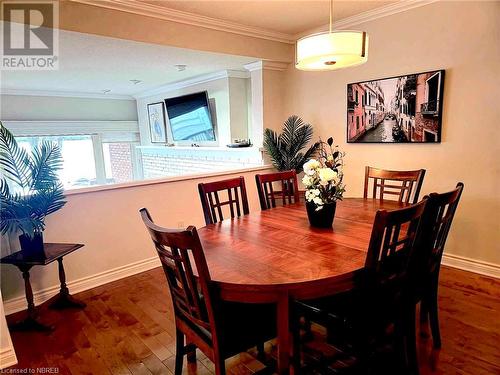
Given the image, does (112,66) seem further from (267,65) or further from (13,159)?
(13,159)

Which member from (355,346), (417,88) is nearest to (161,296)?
(355,346)

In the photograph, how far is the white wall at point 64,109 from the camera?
5.67 meters

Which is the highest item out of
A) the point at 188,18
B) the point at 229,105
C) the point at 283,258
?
the point at 188,18

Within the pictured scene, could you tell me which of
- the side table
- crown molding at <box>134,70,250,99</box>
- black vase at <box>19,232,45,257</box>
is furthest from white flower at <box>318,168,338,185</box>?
crown molding at <box>134,70,250,99</box>

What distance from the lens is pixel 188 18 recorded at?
3.28 meters

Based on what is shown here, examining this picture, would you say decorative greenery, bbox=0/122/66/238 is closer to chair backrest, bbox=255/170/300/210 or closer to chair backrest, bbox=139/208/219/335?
chair backrest, bbox=139/208/219/335

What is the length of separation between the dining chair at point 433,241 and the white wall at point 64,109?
660 centimetres

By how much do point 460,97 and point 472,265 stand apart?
1546 millimetres

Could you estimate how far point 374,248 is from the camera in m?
1.36

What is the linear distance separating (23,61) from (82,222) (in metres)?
2.29

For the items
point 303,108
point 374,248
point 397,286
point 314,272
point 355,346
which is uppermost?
point 303,108

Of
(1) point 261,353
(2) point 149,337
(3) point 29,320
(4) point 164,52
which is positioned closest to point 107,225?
(3) point 29,320

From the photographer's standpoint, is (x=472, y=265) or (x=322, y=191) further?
(x=472, y=265)

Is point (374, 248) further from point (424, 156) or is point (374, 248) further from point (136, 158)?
point (136, 158)
